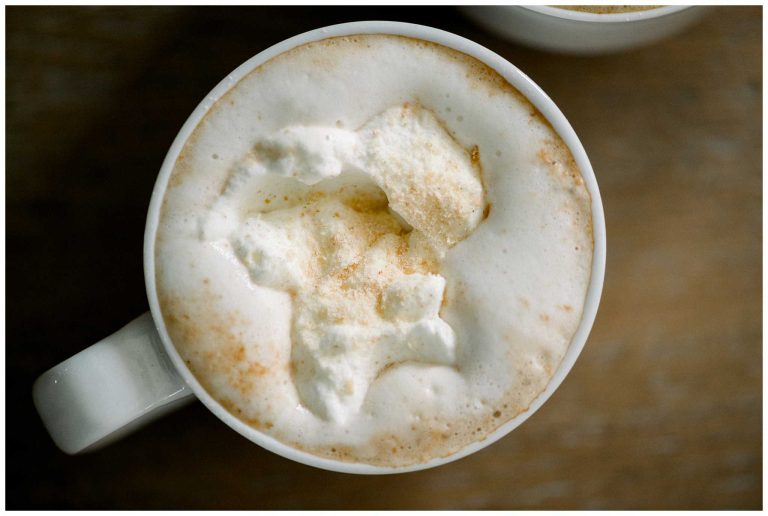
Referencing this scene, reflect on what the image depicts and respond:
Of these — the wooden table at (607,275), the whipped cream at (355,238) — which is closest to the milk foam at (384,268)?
the whipped cream at (355,238)

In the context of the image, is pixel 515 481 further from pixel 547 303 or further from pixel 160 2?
pixel 160 2

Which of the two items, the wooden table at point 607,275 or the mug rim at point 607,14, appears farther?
the wooden table at point 607,275

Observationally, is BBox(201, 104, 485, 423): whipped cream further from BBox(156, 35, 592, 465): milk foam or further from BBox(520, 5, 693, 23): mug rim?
BBox(520, 5, 693, 23): mug rim

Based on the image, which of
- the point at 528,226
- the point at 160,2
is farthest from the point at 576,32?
the point at 160,2

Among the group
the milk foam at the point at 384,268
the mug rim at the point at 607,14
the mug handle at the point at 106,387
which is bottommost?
the mug handle at the point at 106,387

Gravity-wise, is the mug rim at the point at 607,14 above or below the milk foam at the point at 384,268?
above

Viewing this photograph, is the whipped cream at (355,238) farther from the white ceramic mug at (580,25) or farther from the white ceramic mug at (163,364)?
the white ceramic mug at (580,25)

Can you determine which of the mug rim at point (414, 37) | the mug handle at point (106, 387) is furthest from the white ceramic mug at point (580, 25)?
the mug handle at point (106, 387)

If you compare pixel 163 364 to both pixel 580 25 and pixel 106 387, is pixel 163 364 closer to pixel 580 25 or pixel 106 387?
pixel 106 387
